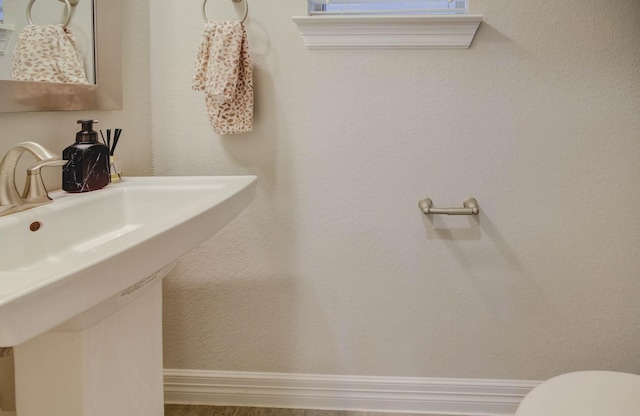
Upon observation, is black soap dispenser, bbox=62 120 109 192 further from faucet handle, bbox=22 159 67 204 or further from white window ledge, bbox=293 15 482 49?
white window ledge, bbox=293 15 482 49

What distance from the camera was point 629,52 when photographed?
1.54m

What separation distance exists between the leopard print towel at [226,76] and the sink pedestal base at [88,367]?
613mm

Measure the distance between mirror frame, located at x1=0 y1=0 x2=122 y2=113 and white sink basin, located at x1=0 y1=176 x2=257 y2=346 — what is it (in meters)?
0.21

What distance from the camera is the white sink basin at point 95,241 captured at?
0.55m

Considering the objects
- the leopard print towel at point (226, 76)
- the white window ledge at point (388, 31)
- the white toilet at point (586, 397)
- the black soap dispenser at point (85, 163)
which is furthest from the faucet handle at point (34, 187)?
the white toilet at point (586, 397)

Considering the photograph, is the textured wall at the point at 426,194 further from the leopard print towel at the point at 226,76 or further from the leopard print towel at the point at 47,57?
the leopard print towel at the point at 47,57

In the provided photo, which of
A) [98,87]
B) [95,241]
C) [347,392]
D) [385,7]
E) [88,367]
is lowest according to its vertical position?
[347,392]

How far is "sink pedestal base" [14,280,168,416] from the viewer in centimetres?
91


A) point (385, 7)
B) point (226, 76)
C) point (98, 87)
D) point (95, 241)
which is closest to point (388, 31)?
point (385, 7)

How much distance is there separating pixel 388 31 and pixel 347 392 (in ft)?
3.85

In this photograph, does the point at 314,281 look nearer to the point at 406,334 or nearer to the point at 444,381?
the point at 406,334

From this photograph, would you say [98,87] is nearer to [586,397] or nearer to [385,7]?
[385,7]

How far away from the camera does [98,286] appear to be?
2.10 ft

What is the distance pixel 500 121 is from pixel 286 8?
750 millimetres
